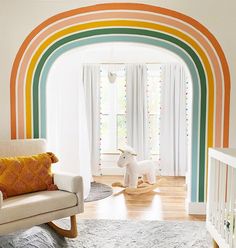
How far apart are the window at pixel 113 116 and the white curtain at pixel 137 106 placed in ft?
0.67

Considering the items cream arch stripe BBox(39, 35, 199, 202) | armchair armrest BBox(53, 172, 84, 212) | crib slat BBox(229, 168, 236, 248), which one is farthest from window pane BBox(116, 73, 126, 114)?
crib slat BBox(229, 168, 236, 248)

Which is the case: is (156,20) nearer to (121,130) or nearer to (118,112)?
(118,112)

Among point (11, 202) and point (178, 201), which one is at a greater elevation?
point (11, 202)

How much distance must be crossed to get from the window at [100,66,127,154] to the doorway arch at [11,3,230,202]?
2.05 m

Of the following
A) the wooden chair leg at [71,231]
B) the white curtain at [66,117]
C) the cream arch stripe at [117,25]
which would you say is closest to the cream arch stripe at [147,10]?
the cream arch stripe at [117,25]

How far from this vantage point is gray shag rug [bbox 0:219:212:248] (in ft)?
8.41

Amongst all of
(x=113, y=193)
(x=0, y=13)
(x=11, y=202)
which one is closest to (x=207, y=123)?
(x=113, y=193)

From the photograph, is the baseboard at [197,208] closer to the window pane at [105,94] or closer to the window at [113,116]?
the window at [113,116]

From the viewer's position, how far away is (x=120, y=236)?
2.92m

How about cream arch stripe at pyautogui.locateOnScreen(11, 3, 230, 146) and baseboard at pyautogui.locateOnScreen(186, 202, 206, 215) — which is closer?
cream arch stripe at pyautogui.locateOnScreen(11, 3, 230, 146)

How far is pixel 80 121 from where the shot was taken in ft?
13.7

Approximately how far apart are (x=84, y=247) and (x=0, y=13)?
2.58m

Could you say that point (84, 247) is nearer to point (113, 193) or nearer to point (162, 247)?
point (162, 247)

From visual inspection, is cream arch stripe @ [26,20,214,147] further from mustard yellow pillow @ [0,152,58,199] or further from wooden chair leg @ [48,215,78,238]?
wooden chair leg @ [48,215,78,238]
